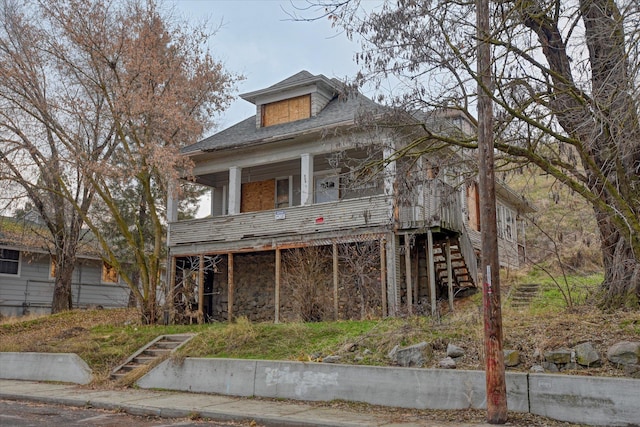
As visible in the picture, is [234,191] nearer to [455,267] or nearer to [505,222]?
[455,267]

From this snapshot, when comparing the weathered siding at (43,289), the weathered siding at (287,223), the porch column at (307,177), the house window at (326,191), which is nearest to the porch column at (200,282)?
the weathered siding at (287,223)

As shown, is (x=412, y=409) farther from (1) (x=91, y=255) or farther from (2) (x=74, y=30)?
(1) (x=91, y=255)

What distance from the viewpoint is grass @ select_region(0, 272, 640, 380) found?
979 cm

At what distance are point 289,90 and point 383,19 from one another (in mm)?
11748

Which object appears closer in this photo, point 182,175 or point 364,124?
point 364,124

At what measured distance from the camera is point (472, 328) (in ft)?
35.9

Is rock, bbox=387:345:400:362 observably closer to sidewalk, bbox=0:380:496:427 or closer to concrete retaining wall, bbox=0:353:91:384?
sidewalk, bbox=0:380:496:427

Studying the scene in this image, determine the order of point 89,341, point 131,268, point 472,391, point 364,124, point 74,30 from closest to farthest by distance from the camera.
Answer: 1. point 472,391
2. point 364,124
3. point 89,341
4. point 74,30
5. point 131,268

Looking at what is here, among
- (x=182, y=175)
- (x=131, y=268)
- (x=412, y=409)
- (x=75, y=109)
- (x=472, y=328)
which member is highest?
(x=75, y=109)

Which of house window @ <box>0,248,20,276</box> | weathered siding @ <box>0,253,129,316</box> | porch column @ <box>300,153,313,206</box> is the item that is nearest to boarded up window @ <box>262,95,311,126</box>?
porch column @ <box>300,153,313,206</box>

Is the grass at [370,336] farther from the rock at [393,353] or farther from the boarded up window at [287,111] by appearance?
the boarded up window at [287,111]

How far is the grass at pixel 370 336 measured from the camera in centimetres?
979

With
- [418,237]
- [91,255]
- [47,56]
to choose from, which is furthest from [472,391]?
[91,255]

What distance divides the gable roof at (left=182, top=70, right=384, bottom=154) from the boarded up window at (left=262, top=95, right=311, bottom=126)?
427 millimetres
